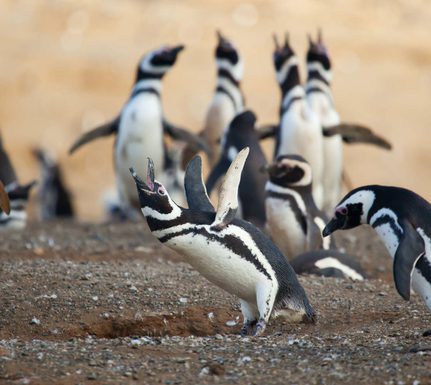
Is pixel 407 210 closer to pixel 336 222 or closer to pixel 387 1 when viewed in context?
pixel 336 222

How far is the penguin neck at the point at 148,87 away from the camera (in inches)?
444

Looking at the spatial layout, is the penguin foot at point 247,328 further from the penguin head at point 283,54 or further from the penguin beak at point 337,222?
the penguin head at point 283,54

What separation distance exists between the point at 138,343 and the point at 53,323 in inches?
38.0

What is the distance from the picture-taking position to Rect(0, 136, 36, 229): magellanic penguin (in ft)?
36.6

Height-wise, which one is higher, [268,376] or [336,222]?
[336,222]

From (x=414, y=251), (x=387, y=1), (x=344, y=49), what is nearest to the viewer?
(x=414, y=251)

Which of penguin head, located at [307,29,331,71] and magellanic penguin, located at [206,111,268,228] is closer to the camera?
magellanic penguin, located at [206,111,268,228]

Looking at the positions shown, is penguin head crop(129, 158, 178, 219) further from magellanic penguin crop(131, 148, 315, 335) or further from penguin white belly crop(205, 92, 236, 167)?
penguin white belly crop(205, 92, 236, 167)

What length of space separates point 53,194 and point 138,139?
5.38m

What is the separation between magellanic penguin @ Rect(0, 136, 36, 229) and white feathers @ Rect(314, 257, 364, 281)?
438 centimetres

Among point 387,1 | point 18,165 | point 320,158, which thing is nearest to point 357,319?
point 320,158

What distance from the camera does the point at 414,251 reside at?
4719 millimetres

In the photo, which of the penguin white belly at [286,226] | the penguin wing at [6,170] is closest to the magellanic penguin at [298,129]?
the penguin white belly at [286,226]

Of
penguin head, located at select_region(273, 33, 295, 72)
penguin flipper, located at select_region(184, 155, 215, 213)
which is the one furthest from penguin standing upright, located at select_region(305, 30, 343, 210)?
penguin flipper, located at select_region(184, 155, 215, 213)
